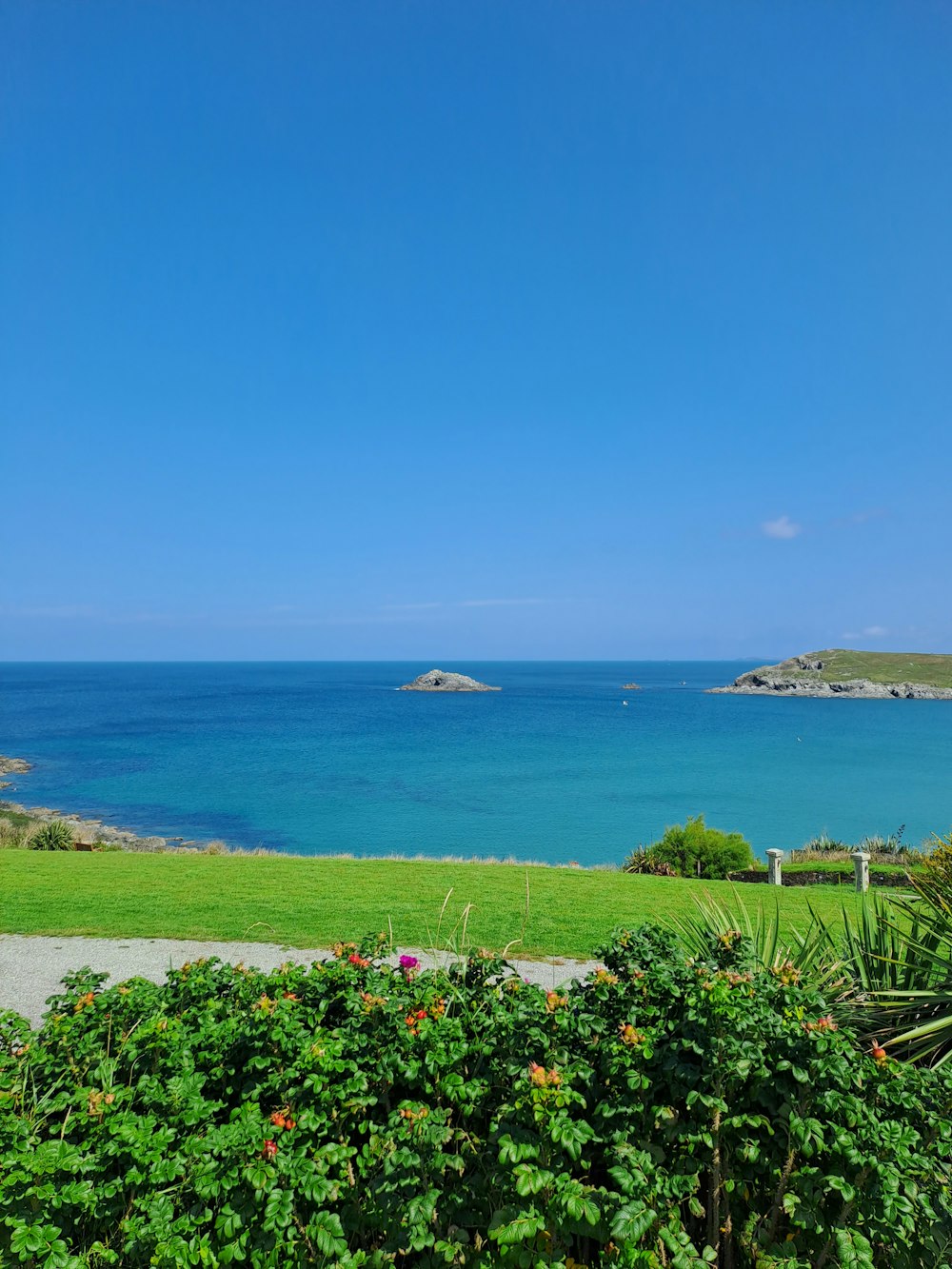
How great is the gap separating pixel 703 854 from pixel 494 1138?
1750cm

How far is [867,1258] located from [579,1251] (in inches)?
39.2

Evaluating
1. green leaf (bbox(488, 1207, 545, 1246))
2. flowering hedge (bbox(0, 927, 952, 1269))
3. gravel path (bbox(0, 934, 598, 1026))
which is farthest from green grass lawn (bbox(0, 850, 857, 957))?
green leaf (bbox(488, 1207, 545, 1246))

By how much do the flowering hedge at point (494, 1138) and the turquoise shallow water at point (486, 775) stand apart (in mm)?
24491

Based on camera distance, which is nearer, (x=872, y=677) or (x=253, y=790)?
(x=253, y=790)

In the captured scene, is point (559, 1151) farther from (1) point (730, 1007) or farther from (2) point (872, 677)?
(2) point (872, 677)

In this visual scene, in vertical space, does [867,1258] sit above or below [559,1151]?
below

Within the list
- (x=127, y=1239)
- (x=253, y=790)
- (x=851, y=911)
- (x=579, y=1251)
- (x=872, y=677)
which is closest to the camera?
(x=127, y=1239)

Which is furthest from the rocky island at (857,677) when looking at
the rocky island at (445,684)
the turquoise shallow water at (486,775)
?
the rocky island at (445,684)

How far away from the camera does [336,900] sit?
10984mm

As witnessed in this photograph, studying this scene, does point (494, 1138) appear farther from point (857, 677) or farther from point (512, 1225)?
point (857, 677)

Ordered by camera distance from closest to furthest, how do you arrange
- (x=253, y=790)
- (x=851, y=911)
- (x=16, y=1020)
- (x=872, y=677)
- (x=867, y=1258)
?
(x=867, y=1258), (x=16, y=1020), (x=851, y=911), (x=253, y=790), (x=872, y=677)

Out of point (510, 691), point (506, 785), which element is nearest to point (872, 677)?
point (510, 691)

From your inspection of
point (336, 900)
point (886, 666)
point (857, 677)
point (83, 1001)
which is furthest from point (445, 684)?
point (83, 1001)

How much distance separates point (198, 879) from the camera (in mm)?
12680
